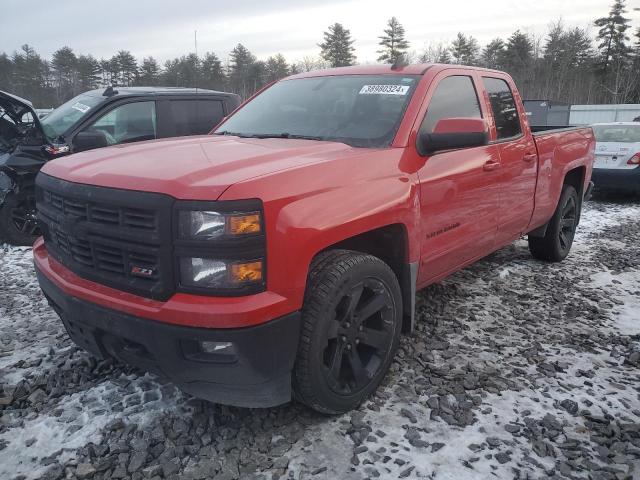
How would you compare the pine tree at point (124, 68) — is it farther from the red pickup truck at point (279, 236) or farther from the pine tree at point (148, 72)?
the red pickup truck at point (279, 236)

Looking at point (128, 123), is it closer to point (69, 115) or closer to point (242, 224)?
point (69, 115)

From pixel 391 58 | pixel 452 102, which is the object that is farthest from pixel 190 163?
pixel 391 58

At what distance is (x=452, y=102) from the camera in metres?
3.50

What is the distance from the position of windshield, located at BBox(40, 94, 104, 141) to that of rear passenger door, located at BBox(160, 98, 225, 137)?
81 centimetres

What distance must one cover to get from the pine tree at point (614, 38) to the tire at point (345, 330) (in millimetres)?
50868

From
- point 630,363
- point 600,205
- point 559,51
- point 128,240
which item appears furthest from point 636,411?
point 559,51

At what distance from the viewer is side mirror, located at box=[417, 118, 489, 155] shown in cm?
287

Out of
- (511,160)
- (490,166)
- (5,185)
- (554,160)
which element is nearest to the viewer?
(490,166)

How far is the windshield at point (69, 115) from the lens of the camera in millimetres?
6207

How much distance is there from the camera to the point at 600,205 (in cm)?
929

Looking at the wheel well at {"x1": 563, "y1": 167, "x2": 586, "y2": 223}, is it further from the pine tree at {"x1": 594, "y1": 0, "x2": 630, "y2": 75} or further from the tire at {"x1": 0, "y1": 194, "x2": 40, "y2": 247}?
the pine tree at {"x1": 594, "y1": 0, "x2": 630, "y2": 75}

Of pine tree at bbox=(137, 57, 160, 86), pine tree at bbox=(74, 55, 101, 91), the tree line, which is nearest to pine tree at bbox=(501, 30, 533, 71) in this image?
the tree line

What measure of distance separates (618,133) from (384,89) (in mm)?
8873

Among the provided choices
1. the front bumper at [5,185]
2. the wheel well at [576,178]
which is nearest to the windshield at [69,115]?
the front bumper at [5,185]
